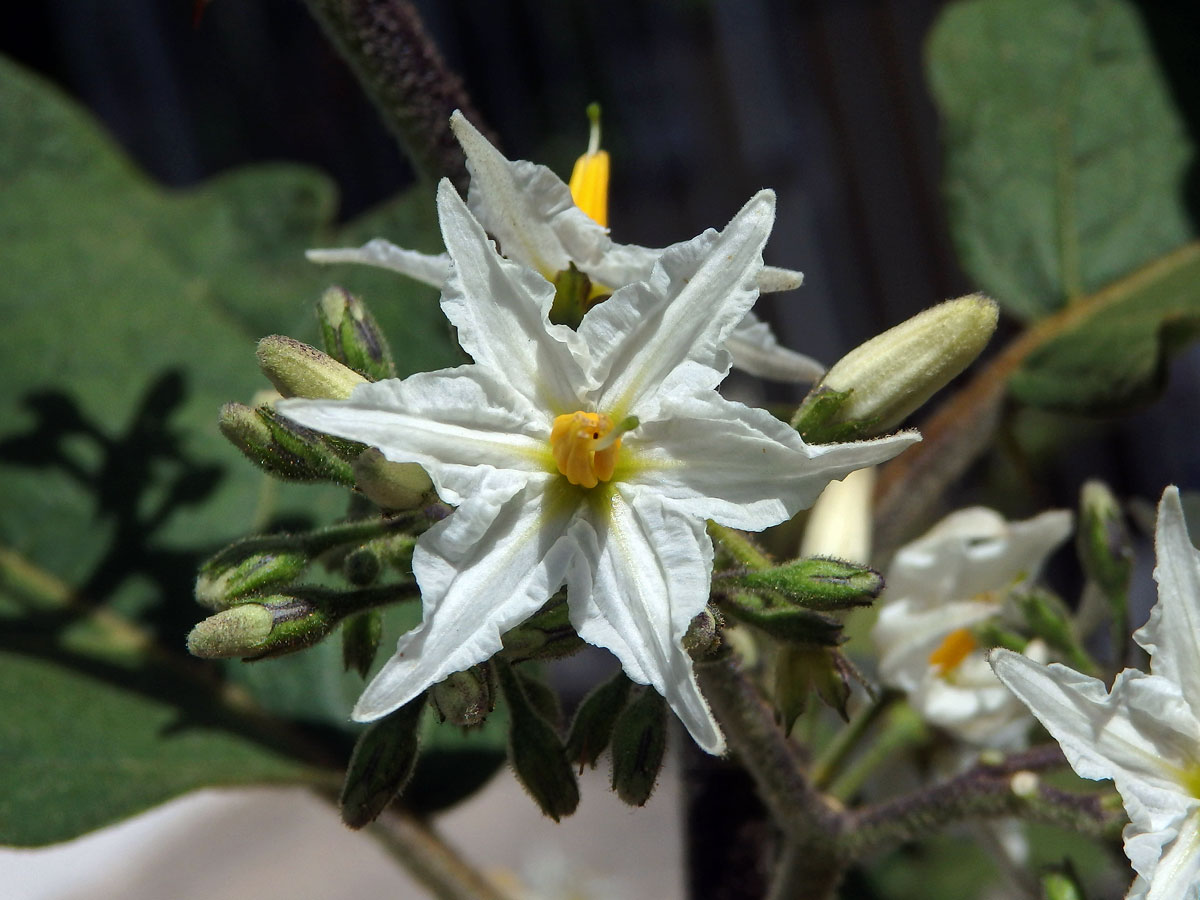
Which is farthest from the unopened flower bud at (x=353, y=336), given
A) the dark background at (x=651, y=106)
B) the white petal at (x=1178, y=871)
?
the dark background at (x=651, y=106)

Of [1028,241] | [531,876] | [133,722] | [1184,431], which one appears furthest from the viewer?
[1184,431]

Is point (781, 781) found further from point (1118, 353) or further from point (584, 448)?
point (1118, 353)

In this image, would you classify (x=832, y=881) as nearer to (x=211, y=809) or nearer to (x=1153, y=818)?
(x=1153, y=818)

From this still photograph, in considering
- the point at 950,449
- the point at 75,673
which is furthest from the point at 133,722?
the point at 950,449

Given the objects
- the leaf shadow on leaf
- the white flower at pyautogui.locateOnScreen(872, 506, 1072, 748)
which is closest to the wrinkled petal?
the white flower at pyautogui.locateOnScreen(872, 506, 1072, 748)

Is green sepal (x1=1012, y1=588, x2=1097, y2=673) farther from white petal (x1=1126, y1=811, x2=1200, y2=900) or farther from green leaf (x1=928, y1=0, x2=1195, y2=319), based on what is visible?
green leaf (x1=928, y1=0, x2=1195, y2=319)

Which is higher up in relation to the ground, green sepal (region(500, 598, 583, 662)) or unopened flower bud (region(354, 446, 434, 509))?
unopened flower bud (region(354, 446, 434, 509))

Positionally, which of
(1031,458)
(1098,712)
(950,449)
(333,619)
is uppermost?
(333,619)
